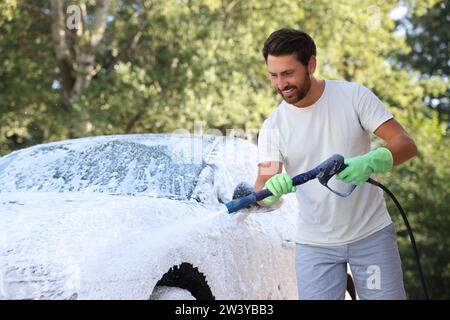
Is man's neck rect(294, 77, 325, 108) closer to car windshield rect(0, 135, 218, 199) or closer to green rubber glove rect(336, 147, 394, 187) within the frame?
green rubber glove rect(336, 147, 394, 187)

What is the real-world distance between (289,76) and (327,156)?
1.09 feet

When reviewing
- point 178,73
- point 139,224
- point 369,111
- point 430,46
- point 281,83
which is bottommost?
point 139,224

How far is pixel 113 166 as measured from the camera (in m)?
3.67

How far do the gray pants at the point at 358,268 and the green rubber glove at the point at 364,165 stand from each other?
0.95 feet

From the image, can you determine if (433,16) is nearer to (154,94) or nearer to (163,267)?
(154,94)

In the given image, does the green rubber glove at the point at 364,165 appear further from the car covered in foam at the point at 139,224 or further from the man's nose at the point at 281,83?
the car covered in foam at the point at 139,224

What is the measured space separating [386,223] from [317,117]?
476mm

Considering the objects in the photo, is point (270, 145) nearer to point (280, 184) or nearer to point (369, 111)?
point (280, 184)

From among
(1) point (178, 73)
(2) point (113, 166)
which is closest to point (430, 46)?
(1) point (178, 73)

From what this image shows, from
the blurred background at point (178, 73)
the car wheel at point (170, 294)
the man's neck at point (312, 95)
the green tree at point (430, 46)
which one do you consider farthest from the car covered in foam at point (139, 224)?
the green tree at point (430, 46)

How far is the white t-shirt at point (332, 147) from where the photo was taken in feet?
9.82

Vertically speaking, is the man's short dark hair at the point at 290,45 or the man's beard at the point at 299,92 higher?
the man's short dark hair at the point at 290,45
